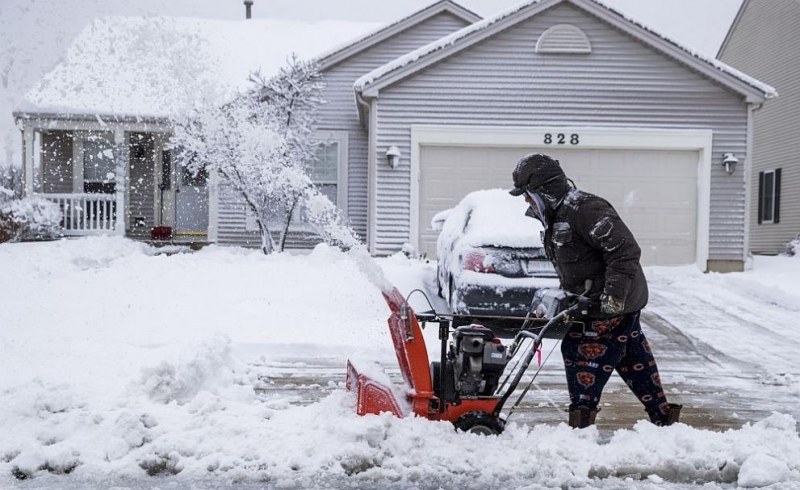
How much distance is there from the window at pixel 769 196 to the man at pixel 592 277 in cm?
1767

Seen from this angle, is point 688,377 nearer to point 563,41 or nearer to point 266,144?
point 563,41

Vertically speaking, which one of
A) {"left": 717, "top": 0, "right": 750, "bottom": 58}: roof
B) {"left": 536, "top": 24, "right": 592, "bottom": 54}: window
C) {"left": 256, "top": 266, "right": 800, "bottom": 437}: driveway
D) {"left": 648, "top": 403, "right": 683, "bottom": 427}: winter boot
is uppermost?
{"left": 717, "top": 0, "right": 750, "bottom": 58}: roof

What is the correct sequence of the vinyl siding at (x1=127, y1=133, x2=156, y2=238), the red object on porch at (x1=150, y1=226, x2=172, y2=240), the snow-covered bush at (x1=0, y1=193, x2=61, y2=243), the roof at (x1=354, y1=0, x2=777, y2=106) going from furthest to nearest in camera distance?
the vinyl siding at (x1=127, y1=133, x2=156, y2=238) < the red object on porch at (x1=150, y1=226, x2=172, y2=240) < the snow-covered bush at (x1=0, y1=193, x2=61, y2=243) < the roof at (x1=354, y1=0, x2=777, y2=106)

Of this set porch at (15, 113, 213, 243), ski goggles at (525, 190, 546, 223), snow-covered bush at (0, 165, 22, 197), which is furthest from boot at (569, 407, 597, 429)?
snow-covered bush at (0, 165, 22, 197)

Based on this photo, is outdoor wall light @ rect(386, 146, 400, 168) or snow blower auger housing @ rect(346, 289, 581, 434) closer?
snow blower auger housing @ rect(346, 289, 581, 434)

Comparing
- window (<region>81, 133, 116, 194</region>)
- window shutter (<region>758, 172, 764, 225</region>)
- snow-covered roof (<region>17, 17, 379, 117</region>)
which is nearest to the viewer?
snow-covered roof (<region>17, 17, 379, 117</region>)

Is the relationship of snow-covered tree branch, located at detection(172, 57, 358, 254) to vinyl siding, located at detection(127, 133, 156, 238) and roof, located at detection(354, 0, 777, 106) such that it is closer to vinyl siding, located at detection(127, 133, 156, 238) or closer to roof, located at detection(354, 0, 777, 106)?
roof, located at detection(354, 0, 777, 106)

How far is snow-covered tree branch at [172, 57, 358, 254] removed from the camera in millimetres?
13555

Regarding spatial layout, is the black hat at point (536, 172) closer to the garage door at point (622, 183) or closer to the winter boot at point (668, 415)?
the winter boot at point (668, 415)

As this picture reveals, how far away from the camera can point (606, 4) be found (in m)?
13.4

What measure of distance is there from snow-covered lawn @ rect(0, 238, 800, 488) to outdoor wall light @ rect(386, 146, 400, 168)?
17.1ft

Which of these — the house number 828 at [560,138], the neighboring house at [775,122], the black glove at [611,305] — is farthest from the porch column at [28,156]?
the neighboring house at [775,122]

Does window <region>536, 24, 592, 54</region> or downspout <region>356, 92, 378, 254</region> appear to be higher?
window <region>536, 24, 592, 54</region>

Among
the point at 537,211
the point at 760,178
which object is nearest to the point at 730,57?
the point at 760,178
